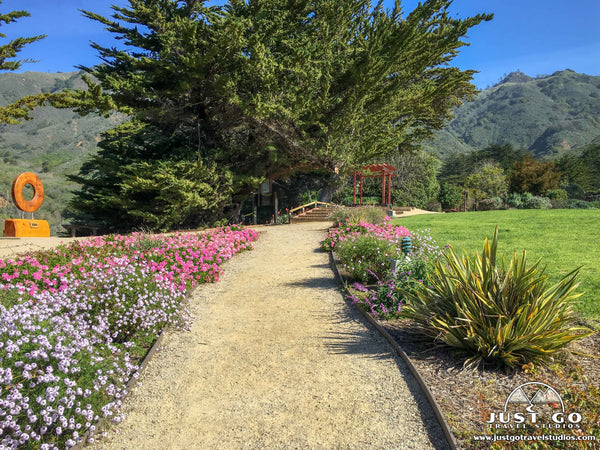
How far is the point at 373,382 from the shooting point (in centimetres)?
392

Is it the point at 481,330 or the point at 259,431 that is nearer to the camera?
the point at 259,431

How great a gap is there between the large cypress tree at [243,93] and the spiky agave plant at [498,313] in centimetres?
1137

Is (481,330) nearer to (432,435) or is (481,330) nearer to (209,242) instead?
(432,435)

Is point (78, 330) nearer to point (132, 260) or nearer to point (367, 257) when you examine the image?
point (132, 260)

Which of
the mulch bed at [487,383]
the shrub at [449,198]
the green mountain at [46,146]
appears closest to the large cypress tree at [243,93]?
the mulch bed at [487,383]

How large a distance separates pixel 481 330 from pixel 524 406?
892mm

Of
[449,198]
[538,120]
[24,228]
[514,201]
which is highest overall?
[538,120]

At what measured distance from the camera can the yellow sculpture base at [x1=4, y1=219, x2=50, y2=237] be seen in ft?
43.8

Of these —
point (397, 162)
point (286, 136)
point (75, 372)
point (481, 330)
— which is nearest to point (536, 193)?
point (397, 162)

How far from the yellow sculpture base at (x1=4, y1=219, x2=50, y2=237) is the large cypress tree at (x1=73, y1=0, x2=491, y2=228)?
178 centimetres

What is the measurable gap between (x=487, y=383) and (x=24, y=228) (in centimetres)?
1531

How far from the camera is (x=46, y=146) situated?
317 ft

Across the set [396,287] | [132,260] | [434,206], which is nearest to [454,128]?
[434,206]

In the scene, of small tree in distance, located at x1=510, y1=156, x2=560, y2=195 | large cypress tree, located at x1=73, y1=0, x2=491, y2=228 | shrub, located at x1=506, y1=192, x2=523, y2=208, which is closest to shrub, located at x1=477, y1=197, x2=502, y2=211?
shrub, located at x1=506, y1=192, x2=523, y2=208
